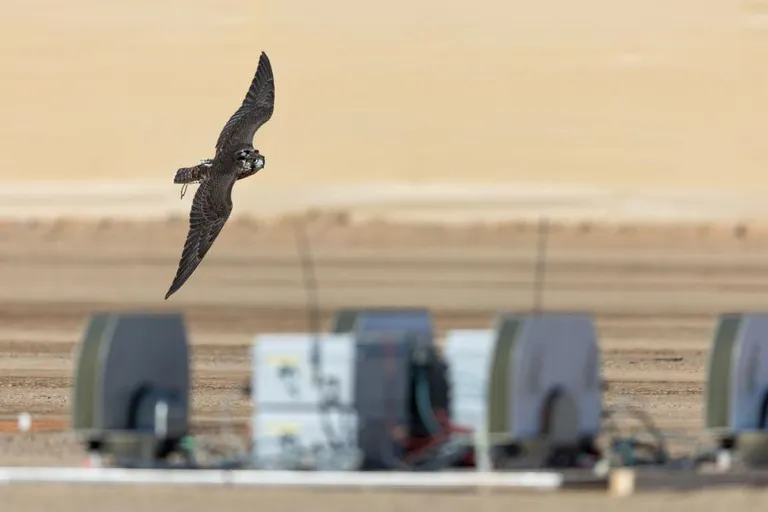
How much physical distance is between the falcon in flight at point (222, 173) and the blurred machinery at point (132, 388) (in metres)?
2.53

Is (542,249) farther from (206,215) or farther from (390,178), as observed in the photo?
(206,215)

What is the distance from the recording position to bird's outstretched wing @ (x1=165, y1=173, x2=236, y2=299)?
626 inches

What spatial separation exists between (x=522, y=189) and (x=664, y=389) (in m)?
19.4

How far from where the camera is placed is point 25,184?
130 feet

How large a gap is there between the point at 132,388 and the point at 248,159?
12.1ft

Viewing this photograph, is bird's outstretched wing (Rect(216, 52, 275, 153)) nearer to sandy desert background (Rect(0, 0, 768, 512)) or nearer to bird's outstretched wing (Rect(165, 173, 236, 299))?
bird's outstretched wing (Rect(165, 173, 236, 299))

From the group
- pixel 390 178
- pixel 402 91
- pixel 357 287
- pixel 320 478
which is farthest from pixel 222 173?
pixel 402 91

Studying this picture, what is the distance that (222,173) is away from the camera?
1627 centimetres

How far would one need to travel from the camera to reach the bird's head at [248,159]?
53.2 feet

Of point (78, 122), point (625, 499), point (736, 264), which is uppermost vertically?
point (78, 122)

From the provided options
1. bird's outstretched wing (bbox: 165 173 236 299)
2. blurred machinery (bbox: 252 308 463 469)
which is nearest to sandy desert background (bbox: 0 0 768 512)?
blurred machinery (bbox: 252 308 463 469)

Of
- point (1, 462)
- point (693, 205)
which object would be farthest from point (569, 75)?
point (1, 462)

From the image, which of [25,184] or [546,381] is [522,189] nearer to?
[25,184]

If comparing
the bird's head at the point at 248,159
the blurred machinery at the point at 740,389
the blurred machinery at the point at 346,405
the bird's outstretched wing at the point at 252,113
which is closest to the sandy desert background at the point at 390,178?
the blurred machinery at the point at 346,405
